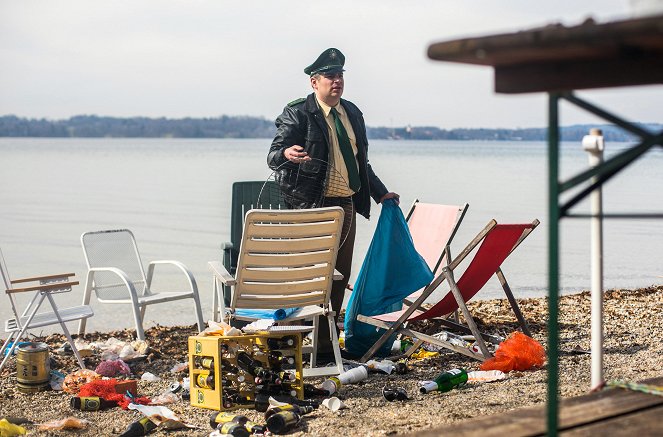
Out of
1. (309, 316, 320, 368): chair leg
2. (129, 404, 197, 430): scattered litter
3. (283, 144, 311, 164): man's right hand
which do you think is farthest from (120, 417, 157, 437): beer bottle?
(283, 144, 311, 164): man's right hand

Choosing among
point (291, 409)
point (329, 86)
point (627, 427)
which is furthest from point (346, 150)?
point (627, 427)

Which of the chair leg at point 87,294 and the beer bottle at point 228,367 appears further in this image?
the chair leg at point 87,294

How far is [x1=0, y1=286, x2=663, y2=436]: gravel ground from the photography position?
4555mm

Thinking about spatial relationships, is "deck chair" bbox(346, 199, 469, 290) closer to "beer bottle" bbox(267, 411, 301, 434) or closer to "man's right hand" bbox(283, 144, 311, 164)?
"man's right hand" bbox(283, 144, 311, 164)

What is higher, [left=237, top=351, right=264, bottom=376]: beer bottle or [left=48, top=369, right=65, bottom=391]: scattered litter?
[left=237, top=351, right=264, bottom=376]: beer bottle

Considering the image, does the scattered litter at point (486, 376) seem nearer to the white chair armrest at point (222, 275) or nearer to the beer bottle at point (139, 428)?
the white chair armrest at point (222, 275)

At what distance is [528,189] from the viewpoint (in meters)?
28.6

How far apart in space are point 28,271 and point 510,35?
11.3 metres

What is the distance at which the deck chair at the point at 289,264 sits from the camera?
5469mm

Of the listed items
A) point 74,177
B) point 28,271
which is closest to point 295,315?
point 28,271

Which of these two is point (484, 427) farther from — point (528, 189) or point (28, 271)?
point (528, 189)

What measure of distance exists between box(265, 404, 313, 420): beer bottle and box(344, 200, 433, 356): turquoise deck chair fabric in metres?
1.51

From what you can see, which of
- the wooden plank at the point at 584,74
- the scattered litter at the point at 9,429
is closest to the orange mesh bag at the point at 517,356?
the scattered litter at the point at 9,429

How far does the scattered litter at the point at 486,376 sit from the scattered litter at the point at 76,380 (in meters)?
2.08
